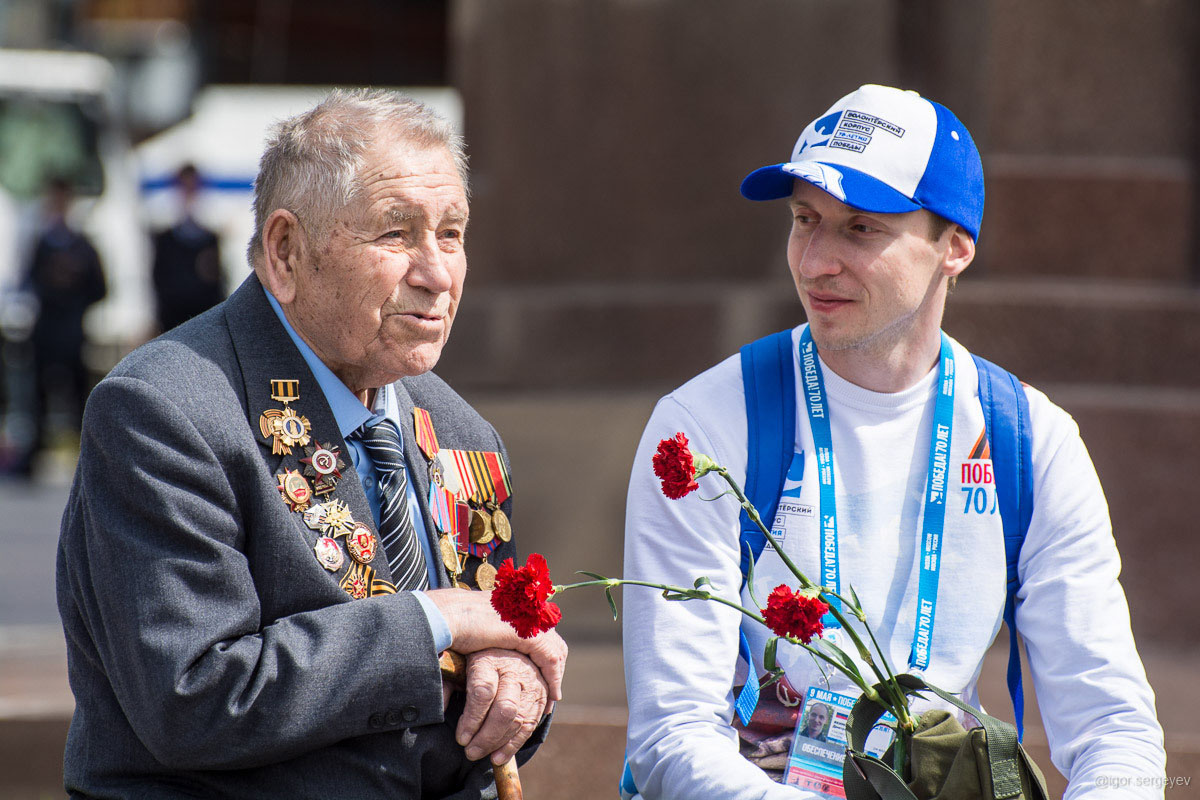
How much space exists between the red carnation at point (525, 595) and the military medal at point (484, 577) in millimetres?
600

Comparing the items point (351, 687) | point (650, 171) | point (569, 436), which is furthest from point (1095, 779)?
point (650, 171)

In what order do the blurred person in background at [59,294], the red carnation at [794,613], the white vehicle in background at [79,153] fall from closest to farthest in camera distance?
the red carnation at [794,613]
the blurred person in background at [59,294]
the white vehicle in background at [79,153]

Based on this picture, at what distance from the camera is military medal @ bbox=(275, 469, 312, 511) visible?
2631 mm

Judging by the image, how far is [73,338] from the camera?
13781 millimetres

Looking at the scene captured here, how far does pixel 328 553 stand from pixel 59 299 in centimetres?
1200

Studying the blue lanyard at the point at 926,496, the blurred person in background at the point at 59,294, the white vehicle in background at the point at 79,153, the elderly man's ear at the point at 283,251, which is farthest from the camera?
the white vehicle in background at the point at 79,153

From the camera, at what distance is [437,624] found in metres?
2.63

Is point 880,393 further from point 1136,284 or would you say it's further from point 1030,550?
point 1136,284

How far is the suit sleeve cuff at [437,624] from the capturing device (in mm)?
2625

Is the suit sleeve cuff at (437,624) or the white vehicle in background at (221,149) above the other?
the suit sleeve cuff at (437,624)

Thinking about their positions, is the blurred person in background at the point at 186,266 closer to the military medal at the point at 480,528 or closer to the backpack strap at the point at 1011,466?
the military medal at the point at 480,528

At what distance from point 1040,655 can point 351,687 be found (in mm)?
1283

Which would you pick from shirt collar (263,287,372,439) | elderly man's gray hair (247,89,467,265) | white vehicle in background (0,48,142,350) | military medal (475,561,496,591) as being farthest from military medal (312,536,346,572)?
white vehicle in background (0,48,142,350)

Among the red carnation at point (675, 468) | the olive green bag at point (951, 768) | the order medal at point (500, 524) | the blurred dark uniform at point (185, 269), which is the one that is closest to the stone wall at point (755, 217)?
the order medal at point (500, 524)
